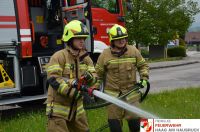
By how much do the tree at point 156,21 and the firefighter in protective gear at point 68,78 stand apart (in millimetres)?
25244

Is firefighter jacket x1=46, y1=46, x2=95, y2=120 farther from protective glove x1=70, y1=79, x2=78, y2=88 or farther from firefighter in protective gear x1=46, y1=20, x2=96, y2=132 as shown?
protective glove x1=70, y1=79, x2=78, y2=88

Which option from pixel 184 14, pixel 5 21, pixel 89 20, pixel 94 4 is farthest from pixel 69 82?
pixel 184 14

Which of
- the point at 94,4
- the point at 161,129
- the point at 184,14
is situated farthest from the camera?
the point at 184,14

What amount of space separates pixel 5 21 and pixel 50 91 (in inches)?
166

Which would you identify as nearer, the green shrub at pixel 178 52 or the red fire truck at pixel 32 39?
the red fire truck at pixel 32 39

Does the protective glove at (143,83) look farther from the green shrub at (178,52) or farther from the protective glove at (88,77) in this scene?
the green shrub at (178,52)

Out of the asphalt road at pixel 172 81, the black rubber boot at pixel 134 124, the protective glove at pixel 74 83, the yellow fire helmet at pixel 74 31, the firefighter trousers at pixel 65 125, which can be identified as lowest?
the asphalt road at pixel 172 81

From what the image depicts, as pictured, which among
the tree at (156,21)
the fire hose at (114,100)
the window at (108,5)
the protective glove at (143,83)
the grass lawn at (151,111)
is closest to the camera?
the fire hose at (114,100)

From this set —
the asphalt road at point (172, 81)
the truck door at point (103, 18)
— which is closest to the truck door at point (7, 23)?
the truck door at point (103, 18)

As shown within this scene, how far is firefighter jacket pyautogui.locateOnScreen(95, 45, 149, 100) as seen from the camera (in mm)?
6188

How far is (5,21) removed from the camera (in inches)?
348

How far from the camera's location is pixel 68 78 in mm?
4902

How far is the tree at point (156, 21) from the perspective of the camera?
30844 mm

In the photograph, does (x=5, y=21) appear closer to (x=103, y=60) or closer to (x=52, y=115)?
(x=103, y=60)
